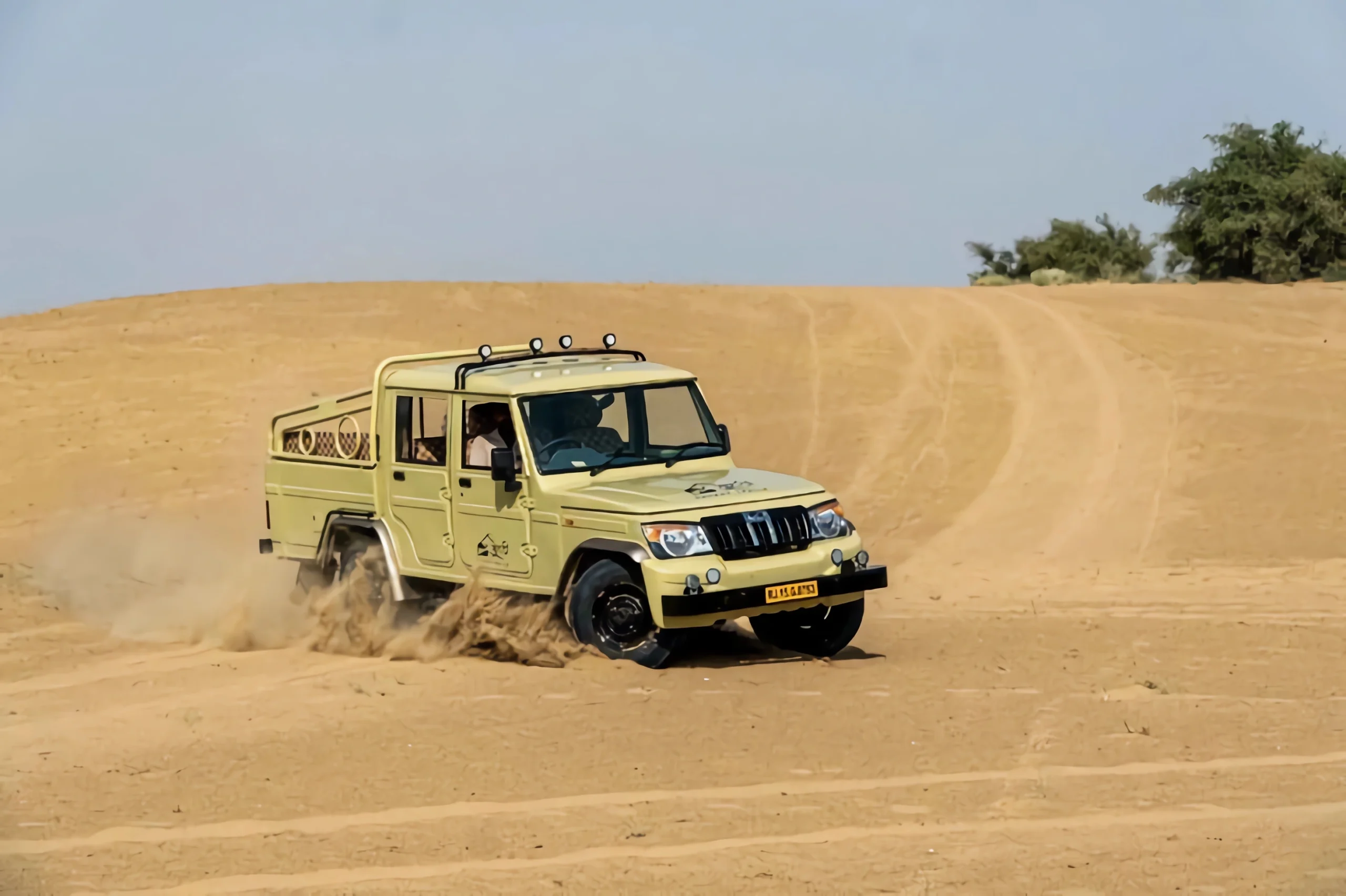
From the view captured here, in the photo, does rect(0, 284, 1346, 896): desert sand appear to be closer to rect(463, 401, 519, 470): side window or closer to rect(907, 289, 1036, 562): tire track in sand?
rect(907, 289, 1036, 562): tire track in sand

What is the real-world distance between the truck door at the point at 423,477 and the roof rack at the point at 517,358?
196 millimetres

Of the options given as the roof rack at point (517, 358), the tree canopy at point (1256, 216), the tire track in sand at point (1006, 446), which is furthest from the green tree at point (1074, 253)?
the roof rack at point (517, 358)

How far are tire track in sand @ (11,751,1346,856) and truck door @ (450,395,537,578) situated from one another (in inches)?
128

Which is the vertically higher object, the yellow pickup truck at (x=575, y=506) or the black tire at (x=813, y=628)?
the yellow pickup truck at (x=575, y=506)

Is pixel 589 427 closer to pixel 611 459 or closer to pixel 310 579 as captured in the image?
pixel 611 459

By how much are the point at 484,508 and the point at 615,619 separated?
4.47ft

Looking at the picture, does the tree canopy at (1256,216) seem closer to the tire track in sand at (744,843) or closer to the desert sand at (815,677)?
the desert sand at (815,677)

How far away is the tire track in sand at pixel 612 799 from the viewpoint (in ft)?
25.0

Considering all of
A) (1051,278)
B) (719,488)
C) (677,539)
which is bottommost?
(677,539)

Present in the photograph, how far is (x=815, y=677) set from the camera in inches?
423

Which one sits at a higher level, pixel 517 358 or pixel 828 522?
pixel 517 358

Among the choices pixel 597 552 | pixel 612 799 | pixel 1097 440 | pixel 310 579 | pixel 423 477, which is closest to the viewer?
→ pixel 612 799

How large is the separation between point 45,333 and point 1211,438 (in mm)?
18430

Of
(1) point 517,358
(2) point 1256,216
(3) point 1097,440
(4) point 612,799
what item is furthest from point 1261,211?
(4) point 612,799
